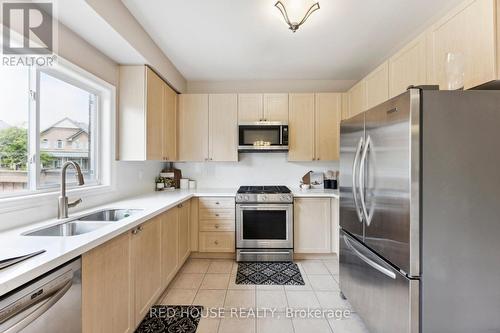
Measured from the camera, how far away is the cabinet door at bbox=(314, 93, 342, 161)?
3486 millimetres

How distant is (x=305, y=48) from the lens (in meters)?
2.69

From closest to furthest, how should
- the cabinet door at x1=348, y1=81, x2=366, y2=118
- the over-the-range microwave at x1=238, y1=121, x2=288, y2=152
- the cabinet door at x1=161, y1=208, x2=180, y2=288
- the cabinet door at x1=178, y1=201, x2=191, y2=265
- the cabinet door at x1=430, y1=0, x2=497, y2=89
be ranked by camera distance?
1. the cabinet door at x1=430, y1=0, x2=497, y2=89
2. the cabinet door at x1=161, y1=208, x2=180, y2=288
3. the cabinet door at x1=178, y1=201, x2=191, y2=265
4. the cabinet door at x1=348, y1=81, x2=366, y2=118
5. the over-the-range microwave at x1=238, y1=121, x2=288, y2=152

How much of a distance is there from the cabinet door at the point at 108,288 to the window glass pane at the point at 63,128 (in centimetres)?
85

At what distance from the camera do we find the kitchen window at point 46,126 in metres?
1.55

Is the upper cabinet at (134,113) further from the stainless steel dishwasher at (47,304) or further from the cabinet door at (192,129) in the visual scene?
the stainless steel dishwasher at (47,304)

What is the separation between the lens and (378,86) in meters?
2.63

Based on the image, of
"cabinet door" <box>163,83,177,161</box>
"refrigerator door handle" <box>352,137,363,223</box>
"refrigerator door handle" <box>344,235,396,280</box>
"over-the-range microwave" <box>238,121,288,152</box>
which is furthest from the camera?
"over-the-range microwave" <box>238,121,288,152</box>

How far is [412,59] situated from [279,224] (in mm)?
2219

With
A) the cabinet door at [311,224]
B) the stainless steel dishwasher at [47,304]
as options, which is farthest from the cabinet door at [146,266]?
the cabinet door at [311,224]

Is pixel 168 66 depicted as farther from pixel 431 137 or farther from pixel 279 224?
pixel 431 137

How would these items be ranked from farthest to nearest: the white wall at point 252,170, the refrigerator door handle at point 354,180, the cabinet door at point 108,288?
the white wall at point 252,170 < the refrigerator door handle at point 354,180 < the cabinet door at point 108,288

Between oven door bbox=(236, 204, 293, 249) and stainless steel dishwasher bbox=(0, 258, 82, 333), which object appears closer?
stainless steel dishwasher bbox=(0, 258, 82, 333)

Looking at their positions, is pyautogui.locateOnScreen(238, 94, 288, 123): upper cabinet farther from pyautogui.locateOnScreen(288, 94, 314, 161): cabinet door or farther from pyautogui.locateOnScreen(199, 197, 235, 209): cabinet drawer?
pyautogui.locateOnScreen(199, 197, 235, 209): cabinet drawer

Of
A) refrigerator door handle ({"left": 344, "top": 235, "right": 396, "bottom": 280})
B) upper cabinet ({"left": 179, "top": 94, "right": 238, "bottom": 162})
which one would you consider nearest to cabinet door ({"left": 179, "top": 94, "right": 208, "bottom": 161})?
upper cabinet ({"left": 179, "top": 94, "right": 238, "bottom": 162})
